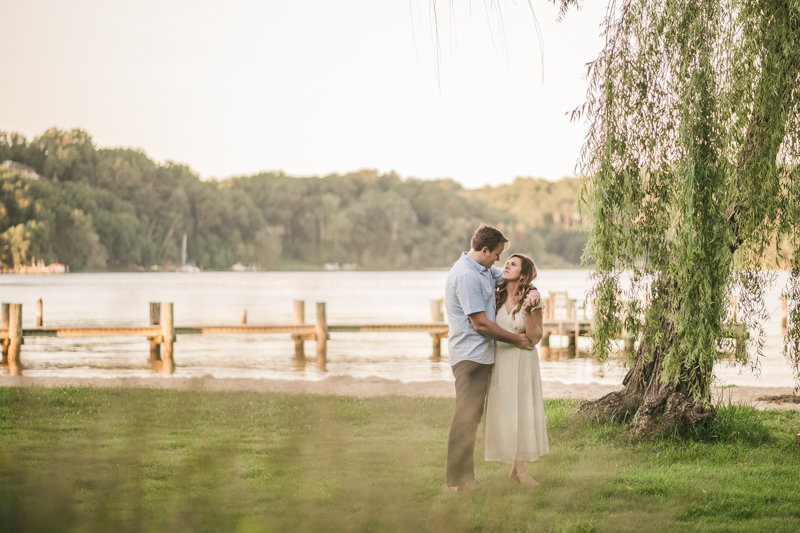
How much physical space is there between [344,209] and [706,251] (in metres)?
129

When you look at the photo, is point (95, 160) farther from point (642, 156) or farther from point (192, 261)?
point (642, 156)

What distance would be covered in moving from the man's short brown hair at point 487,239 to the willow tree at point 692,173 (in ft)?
6.26

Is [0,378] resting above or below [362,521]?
below

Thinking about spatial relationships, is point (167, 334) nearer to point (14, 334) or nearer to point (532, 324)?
point (14, 334)

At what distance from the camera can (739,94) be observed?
263 inches

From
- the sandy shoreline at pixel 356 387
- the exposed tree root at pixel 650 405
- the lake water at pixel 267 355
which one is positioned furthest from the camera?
the lake water at pixel 267 355

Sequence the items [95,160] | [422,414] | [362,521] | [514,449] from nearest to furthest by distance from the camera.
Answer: [362,521]
[514,449]
[422,414]
[95,160]

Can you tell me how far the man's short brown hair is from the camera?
5570 mm

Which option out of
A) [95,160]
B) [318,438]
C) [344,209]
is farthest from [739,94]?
[344,209]

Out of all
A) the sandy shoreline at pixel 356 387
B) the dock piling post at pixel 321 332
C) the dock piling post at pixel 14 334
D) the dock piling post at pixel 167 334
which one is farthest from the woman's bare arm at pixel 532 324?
the dock piling post at pixel 14 334

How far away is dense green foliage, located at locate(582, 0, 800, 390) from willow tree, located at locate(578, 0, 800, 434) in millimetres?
12

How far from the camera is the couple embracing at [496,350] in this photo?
556 cm

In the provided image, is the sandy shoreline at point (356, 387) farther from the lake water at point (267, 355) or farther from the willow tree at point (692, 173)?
the willow tree at point (692, 173)

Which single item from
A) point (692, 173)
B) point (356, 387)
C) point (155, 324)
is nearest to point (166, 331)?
point (155, 324)
